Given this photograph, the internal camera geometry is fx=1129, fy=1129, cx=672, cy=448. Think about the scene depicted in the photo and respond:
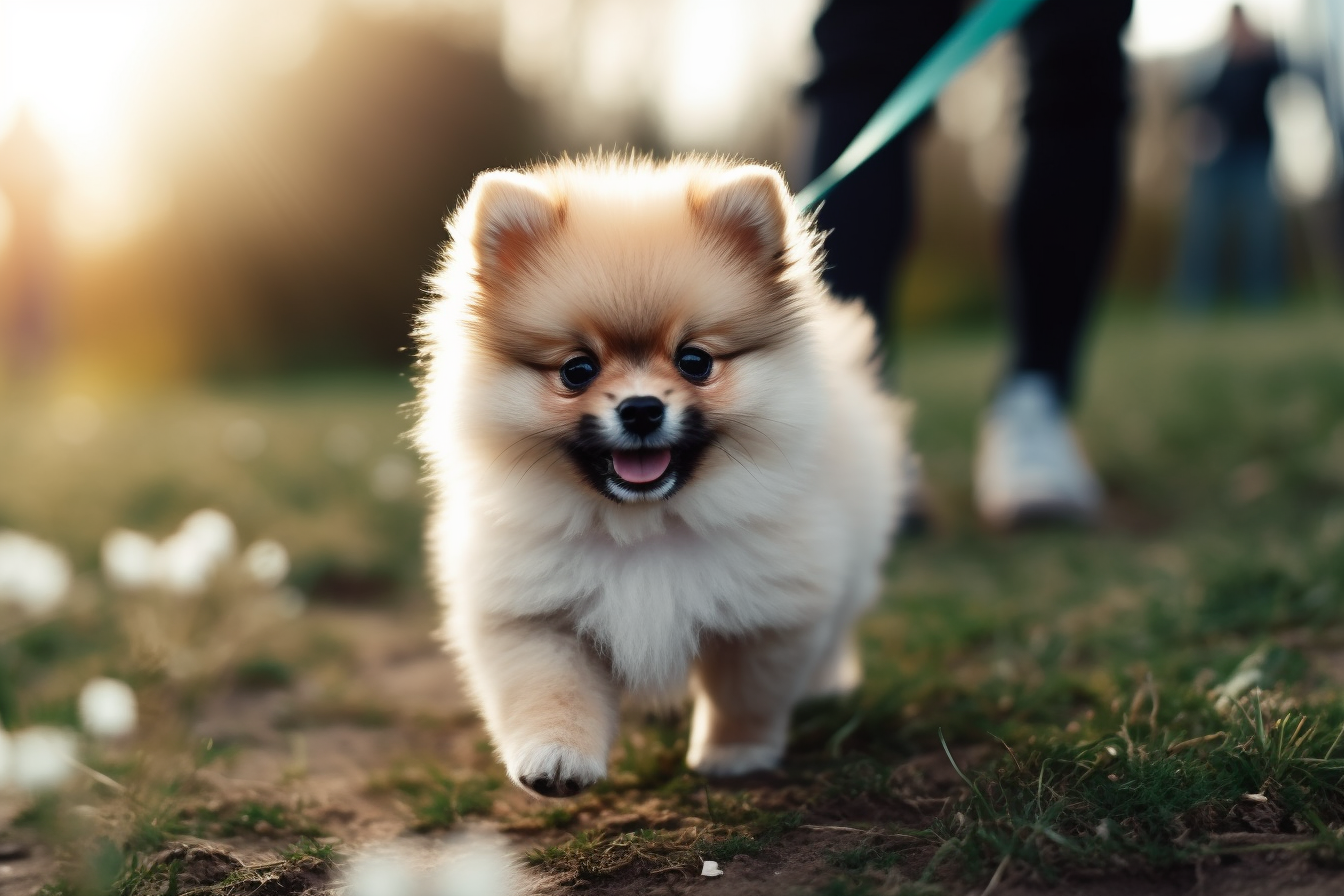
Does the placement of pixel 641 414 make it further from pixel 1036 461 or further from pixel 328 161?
pixel 328 161

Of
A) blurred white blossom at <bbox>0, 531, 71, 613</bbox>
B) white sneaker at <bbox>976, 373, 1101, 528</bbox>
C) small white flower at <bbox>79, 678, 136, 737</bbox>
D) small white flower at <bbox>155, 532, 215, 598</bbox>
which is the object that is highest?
white sneaker at <bbox>976, 373, 1101, 528</bbox>

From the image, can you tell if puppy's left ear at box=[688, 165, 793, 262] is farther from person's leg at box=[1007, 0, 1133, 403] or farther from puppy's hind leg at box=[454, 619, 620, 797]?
person's leg at box=[1007, 0, 1133, 403]

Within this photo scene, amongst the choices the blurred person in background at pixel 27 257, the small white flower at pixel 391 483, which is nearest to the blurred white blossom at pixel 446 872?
the small white flower at pixel 391 483

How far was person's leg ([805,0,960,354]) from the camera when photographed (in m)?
2.92

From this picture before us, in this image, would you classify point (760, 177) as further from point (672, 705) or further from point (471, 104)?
point (471, 104)

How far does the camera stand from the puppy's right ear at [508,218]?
1.80 metres

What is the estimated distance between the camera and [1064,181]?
350cm

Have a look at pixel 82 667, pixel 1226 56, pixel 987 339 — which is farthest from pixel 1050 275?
pixel 987 339

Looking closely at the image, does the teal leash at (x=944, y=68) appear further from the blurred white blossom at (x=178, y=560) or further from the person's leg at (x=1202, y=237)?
the person's leg at (x=1202, y=237)

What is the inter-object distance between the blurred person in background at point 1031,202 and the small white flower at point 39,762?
80.1 inches

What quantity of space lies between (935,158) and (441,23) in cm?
727

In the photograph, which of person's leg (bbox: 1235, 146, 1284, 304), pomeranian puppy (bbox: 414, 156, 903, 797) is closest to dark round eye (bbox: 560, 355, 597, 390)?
pomeranian puppy (bbox: 414, 156, 903, 797)

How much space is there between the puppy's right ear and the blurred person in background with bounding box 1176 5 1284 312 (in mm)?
8585

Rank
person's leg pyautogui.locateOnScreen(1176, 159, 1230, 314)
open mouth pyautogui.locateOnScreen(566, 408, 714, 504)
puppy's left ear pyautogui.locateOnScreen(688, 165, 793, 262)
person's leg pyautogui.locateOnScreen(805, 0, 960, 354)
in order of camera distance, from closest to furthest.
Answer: open mouth pyautogui.locateOnScreen(566, 408, 714, 504) < puppy's left ear pyautogui.locateOnScreen(688, 165, 793, 262) < person's leg pyautogui.locateOnScreen(805, 0, 960, 354) < person's leg pyautogui.locateOnScreen(1176, 159, 1230, 314)
